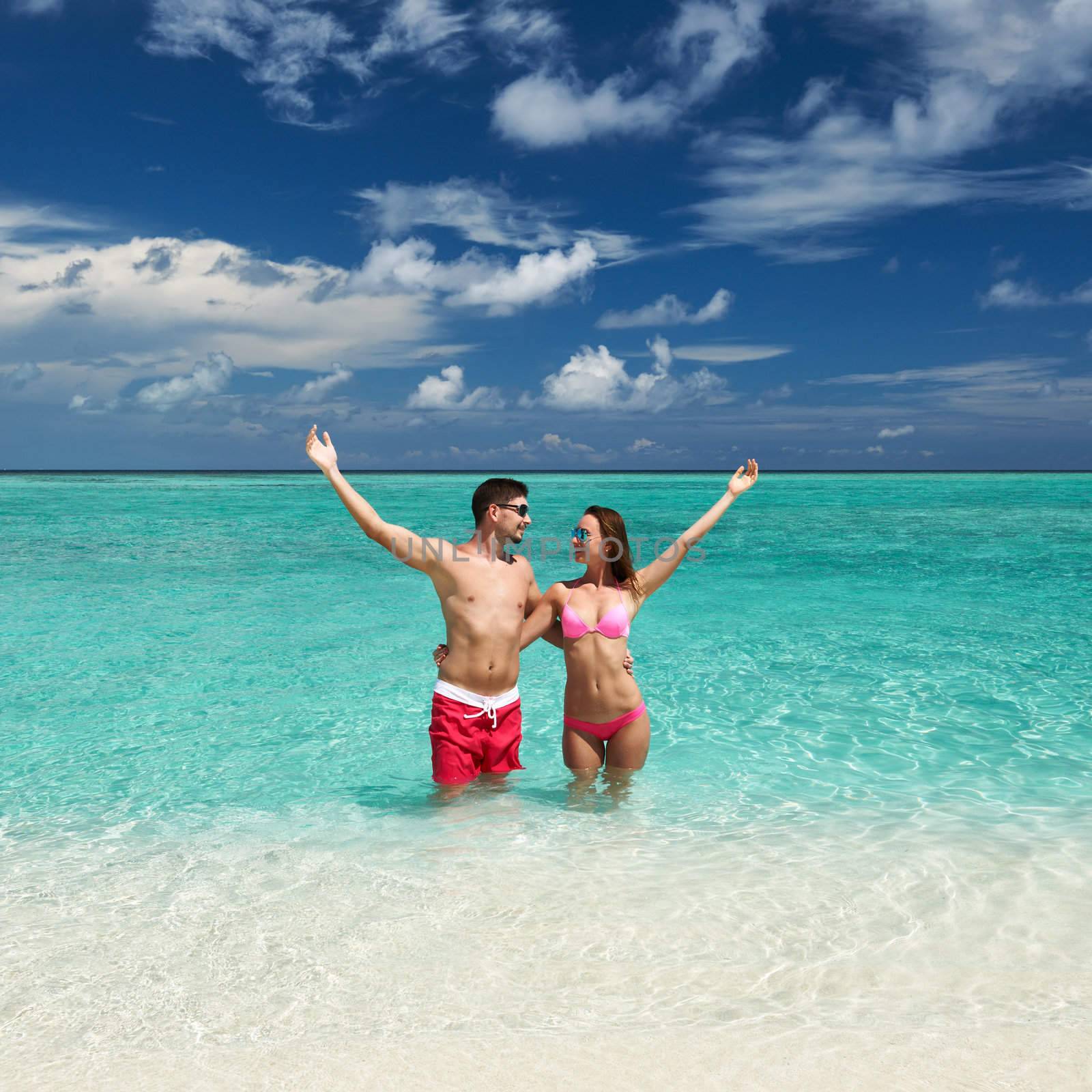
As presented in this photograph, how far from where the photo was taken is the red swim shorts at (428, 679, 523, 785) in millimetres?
4922

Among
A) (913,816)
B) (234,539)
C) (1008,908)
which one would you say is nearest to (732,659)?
(913,816)

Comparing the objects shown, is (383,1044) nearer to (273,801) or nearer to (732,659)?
(273,801)

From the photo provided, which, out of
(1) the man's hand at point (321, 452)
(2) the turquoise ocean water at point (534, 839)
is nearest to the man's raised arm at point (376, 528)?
(1) the man's hand at point (321, 452)

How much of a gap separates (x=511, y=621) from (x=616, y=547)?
719mm

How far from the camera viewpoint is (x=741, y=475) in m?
5.33

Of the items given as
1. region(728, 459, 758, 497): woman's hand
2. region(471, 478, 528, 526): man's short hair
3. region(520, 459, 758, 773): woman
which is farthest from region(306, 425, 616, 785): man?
region(728, 459, 758, 497): woman's hand

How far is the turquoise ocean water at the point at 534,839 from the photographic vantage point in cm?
351

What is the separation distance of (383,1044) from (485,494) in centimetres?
260

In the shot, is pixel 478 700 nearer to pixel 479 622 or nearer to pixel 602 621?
pixel 479 622

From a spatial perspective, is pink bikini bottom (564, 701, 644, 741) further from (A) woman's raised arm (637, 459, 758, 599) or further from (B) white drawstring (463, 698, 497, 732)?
(A) woman's raised arm (637, 459, 758, 599)

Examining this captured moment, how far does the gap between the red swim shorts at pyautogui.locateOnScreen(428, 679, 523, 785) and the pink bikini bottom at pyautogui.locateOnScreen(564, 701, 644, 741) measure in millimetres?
371

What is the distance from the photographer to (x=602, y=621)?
4973 millimetres

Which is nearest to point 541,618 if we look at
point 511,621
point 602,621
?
point 511,621

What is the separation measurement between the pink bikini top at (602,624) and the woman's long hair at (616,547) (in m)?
0.14
